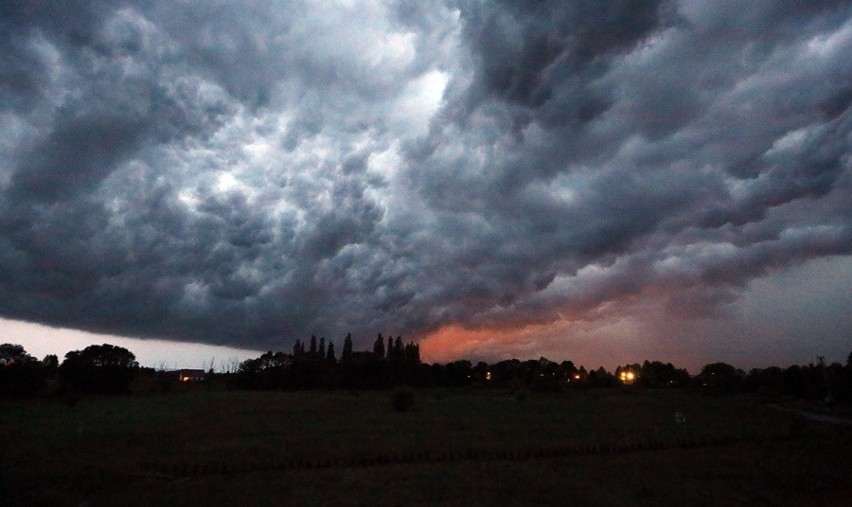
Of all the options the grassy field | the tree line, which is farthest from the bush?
the tree line

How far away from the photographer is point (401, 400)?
72.1 meters

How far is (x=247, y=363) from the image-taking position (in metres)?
148

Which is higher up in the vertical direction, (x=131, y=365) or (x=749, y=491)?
(x=131, y=365)

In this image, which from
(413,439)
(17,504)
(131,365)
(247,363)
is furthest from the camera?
(247,363)

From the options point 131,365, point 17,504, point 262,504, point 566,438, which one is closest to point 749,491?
point 566,438

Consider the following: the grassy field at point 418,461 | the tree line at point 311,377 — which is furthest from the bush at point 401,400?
the tree line at point 311,377

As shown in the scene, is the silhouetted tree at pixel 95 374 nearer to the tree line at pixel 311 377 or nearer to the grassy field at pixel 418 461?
the tree line at pixel 311 377

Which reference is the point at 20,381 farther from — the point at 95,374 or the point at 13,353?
the point at 13,353

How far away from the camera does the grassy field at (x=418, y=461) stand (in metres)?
26.1

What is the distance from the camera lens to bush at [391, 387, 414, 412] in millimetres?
71875

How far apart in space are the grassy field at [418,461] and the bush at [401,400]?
12176 mm

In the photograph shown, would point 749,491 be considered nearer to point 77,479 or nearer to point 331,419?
point 77,479

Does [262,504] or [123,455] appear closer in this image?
[262,504]

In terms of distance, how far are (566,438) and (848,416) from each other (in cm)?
4474
